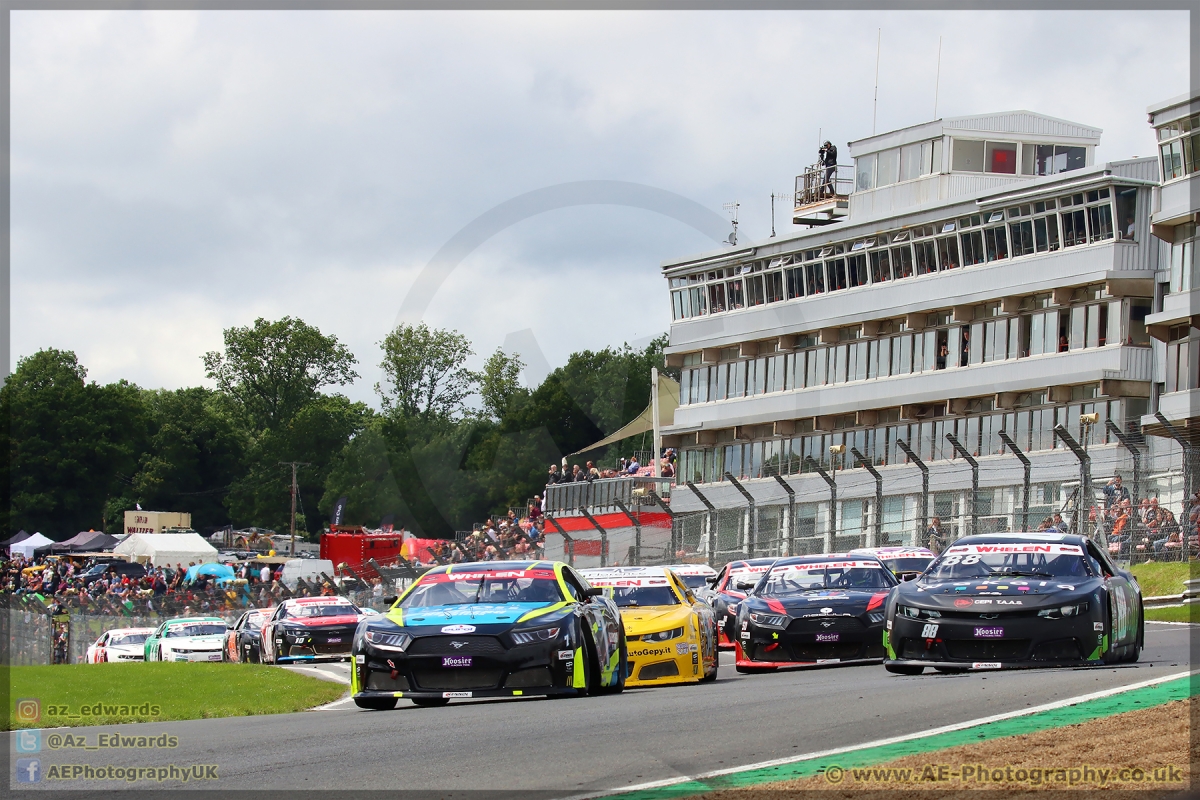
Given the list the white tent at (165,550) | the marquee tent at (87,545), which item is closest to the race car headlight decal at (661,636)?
the white tent at (165,550)

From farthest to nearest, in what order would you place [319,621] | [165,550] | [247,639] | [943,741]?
[165,550] → [247,639] → [319,621] → [943,741]

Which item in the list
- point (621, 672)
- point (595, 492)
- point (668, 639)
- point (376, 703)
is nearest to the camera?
point (376, 703)

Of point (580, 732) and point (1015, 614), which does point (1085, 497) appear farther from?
point (580, 732)

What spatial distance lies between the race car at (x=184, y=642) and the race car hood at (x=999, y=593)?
18323 millimetres

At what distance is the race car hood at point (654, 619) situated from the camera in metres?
17.9

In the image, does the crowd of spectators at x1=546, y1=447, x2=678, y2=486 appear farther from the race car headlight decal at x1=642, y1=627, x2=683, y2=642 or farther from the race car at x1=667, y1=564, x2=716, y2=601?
the race car headlight decal at x1=642, y1=627, x2=683, y2=642

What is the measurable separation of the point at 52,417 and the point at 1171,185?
290 feet

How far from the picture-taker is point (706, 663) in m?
18.1

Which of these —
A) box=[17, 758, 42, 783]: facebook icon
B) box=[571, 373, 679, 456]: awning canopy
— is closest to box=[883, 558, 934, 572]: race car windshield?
box=[17, 758, 42, 783]: facebook icon

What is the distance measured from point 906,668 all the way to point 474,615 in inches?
178

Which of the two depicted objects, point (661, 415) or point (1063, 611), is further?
point (661, 415)

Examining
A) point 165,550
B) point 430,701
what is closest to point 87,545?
point 165,550

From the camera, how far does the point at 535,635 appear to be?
1405 cm

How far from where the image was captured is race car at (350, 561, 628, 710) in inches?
548
